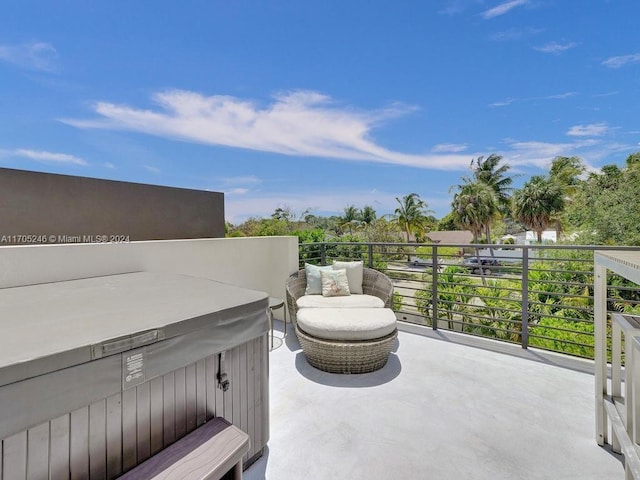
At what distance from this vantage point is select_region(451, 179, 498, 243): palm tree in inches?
1020

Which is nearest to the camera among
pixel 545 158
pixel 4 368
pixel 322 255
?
pixel 4 368

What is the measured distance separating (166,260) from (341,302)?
2141 millimetres

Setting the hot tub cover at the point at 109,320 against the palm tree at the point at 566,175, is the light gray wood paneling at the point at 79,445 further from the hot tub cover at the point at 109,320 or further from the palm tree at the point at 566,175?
the palm tree at the point at 566,175

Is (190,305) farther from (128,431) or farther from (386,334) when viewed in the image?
(386,334)

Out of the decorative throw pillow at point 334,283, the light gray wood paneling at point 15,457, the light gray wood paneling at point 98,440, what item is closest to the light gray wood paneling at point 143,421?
the light gray wood paneling at point 98,440

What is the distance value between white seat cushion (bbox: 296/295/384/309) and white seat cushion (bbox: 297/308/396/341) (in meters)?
0.38

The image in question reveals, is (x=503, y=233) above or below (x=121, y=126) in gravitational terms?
below

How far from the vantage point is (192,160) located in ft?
42.5

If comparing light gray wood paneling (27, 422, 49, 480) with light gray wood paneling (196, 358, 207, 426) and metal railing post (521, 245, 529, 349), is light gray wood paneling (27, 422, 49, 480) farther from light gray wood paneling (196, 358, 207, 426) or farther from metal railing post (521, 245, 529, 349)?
metal railing post (521, 245, 529, 349)

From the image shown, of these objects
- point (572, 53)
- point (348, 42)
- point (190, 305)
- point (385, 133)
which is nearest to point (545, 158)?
point (572, 53)

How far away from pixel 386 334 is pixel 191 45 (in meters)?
6.74

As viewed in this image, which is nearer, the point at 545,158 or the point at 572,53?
the point at 572,53

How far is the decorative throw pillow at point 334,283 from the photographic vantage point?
4.05 m

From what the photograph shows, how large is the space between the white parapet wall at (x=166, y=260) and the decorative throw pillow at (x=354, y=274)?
831mm
